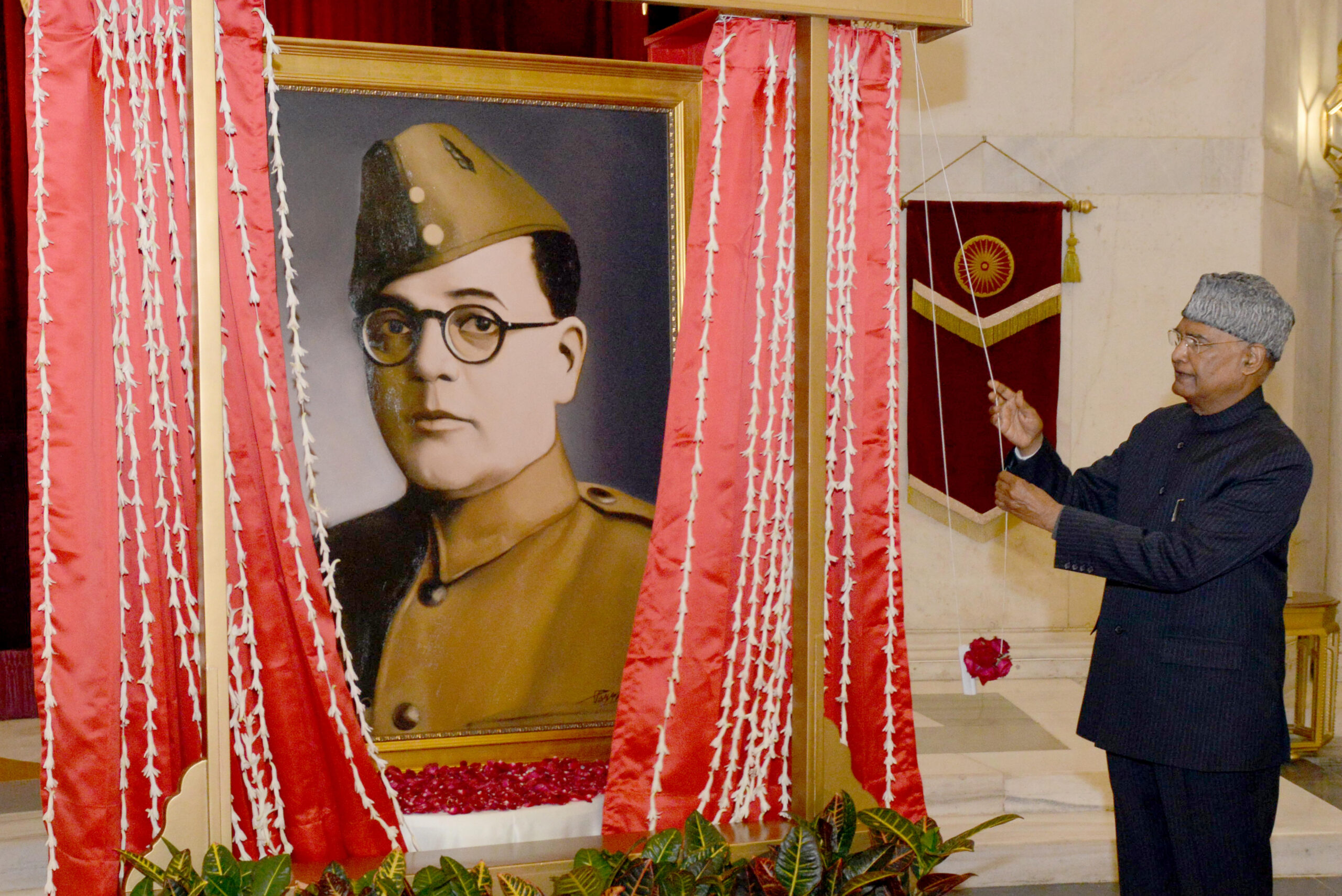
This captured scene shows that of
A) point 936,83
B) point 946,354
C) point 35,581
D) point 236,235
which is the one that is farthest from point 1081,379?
point 35,581

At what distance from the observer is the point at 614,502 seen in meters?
3.11

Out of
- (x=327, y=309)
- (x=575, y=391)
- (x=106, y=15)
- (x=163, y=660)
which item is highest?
(x=106, y=15)

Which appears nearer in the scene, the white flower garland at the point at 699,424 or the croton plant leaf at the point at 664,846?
the croton plant leaf at the point at 664,846

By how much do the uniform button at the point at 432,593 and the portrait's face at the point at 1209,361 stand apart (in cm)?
176

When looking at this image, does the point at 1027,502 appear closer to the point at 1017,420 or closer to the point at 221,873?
the point at 1017,420

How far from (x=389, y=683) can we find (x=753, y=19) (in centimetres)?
178

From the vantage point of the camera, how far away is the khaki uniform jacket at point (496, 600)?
2934 millimetres

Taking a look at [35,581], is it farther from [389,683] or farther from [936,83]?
[936,83]

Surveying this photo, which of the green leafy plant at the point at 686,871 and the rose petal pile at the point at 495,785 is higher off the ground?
the green leafy plant at the point at 686,871

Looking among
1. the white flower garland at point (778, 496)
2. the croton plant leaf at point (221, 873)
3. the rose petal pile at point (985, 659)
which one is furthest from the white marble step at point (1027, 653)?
the croton plant leaf at point (221, 873)

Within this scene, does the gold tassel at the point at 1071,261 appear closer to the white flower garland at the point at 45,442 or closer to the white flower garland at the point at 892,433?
the white flower garland at the point at 892,433

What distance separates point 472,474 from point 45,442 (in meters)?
1.13

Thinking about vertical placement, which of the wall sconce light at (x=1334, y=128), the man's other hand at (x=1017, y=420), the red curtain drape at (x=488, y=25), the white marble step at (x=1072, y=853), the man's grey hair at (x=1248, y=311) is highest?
the red curtain drape at (x=488, y=25)

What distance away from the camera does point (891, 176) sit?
248cm
